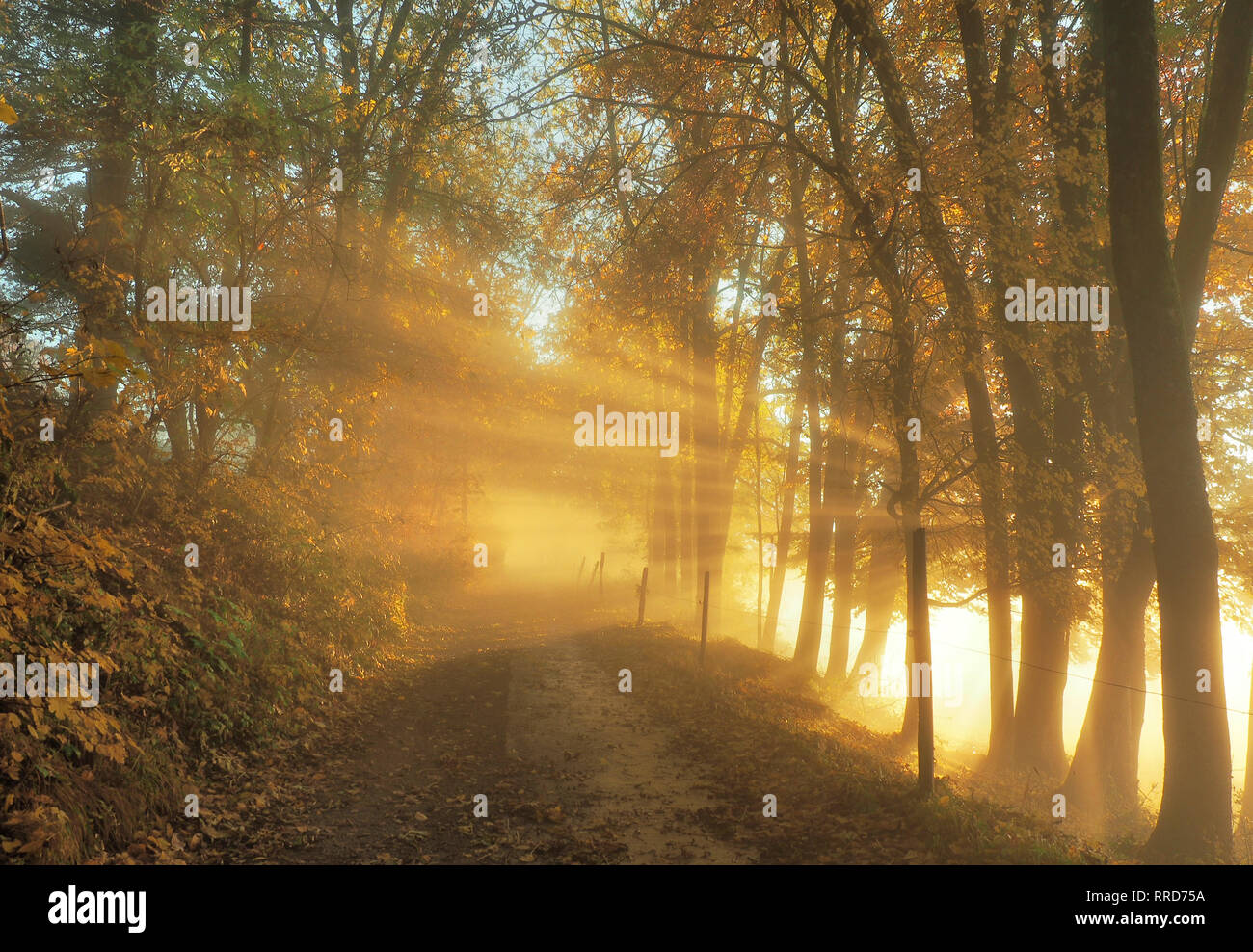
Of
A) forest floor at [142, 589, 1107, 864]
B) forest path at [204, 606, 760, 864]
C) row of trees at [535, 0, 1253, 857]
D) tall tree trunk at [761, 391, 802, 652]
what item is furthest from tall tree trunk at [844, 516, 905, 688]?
forest path at [204, 606, 760, 864]

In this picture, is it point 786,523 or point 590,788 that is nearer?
point 590,788

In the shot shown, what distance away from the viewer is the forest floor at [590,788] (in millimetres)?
6121

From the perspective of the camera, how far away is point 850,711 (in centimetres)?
1739

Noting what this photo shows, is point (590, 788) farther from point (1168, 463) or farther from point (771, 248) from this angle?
point (771, 248)

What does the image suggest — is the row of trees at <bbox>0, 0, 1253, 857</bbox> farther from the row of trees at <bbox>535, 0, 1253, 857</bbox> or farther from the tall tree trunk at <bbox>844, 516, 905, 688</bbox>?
the tall tree trunk at <bbox>844, 516, 905, 688</bbox>

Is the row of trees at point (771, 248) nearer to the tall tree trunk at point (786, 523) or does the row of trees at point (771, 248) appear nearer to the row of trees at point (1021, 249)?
the row of trees at point (1021, 249)

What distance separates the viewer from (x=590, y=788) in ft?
25.9

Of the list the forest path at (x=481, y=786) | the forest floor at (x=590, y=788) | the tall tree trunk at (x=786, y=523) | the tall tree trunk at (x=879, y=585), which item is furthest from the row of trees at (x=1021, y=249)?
the tall tree trunk at (x=786, y=523)

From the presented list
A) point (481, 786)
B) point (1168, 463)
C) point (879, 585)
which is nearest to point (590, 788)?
point (481, 786)

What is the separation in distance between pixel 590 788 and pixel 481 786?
1.23 metres
